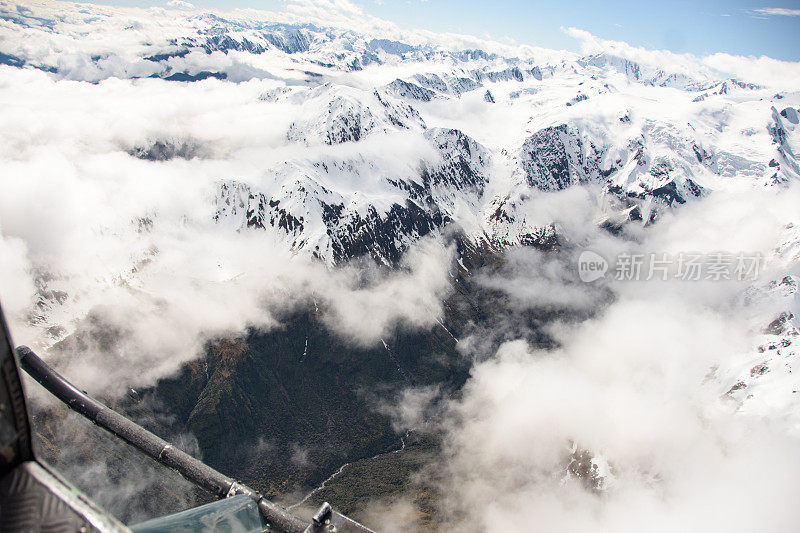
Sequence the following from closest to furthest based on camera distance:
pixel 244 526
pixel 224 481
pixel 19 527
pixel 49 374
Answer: pixel 19 527
pixel 244 526
pixel 224 481
pixel 49 374

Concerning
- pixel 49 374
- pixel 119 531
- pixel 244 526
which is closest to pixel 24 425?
pixel 119 531

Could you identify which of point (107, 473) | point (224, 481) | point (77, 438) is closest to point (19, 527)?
point (224, 481)

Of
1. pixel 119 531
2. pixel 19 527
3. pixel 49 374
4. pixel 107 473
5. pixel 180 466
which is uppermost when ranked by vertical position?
pixel 19 527

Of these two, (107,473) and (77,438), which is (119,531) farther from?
(77,438)

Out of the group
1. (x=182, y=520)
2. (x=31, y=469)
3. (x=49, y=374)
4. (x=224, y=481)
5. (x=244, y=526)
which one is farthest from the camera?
(x=49, y=374)

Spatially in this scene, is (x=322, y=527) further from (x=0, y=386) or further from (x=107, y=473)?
(x=107, y=473)

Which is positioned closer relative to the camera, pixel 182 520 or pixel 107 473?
pixel 182 520

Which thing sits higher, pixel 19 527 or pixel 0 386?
pixel 0 386
